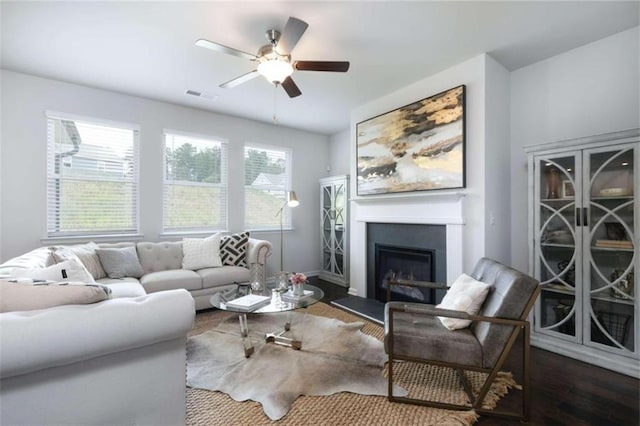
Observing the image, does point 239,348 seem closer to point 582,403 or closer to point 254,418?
point 254,418

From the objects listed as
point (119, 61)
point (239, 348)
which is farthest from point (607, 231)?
point (119, 61)

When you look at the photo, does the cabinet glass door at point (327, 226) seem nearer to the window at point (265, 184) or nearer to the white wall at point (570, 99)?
the window at point (265, 184)

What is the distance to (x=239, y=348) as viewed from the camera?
255cm

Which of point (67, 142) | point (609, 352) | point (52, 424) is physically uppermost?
point (67, 142)

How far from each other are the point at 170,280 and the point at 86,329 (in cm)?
224

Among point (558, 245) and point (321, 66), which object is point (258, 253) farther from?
point (558, 245)

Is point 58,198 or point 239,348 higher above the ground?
point 58,198

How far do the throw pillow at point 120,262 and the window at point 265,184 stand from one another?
5.84 feet

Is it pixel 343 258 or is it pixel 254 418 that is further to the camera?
pixel 343 258

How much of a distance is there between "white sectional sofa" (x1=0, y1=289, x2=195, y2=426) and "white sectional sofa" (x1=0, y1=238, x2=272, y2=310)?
1.55 m

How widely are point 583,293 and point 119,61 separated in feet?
15.8

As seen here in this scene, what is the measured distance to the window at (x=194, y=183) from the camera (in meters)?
4.18

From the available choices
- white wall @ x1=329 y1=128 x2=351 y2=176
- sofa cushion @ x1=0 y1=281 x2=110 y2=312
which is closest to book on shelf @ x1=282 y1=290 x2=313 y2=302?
sofa cushion @ x1=0 y1=281 x2=110 y2=312

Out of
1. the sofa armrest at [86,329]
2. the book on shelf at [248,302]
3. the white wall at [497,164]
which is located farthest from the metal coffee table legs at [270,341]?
the white wall at [497,164]
